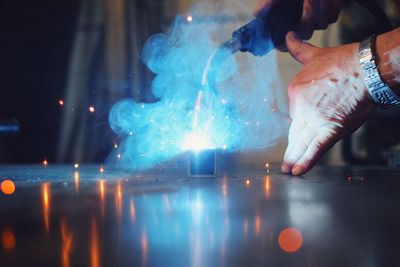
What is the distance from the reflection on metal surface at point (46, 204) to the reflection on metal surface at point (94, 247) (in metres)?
0.21

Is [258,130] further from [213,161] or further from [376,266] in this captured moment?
[376,266]

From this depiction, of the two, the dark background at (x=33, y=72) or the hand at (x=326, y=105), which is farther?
the dark background at (x=33, y=72)

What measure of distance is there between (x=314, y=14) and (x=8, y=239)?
4.12 meters

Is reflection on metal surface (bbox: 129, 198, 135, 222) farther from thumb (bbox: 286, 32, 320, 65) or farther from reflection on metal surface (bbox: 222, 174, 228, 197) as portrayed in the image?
thumb (bbox: 286, 32, 320, 65)

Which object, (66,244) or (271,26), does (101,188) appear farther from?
(271,26)

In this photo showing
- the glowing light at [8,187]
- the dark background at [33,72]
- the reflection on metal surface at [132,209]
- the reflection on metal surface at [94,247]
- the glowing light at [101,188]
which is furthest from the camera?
the dark background at [33,72]

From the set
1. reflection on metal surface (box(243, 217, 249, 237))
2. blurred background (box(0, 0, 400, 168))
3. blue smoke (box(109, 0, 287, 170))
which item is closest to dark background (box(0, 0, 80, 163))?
blurred background (box(0, 0, 400, 168))

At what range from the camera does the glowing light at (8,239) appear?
52.6 inches

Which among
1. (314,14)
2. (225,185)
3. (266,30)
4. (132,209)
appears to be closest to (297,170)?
(225,185)

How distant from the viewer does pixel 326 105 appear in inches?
126

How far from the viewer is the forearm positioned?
2.81 metres

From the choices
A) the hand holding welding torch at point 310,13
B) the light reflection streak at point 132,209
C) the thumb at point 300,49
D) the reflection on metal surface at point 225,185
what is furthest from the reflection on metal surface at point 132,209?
the hand holding welding torch at point 310,13

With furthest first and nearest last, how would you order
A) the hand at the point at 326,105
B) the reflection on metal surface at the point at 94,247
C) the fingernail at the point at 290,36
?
the fingernail at the point at 290,36 → the hand at the point at 326,105 → the reflection on metal surface at the point at 94,247

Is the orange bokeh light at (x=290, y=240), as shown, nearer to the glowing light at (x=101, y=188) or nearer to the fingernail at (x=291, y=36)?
the glowing light at (x=101, y=188)
